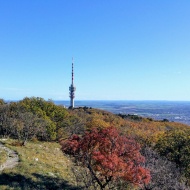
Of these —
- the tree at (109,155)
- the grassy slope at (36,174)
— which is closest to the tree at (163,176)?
the tree at (109,155)

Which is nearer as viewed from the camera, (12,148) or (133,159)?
(133,159)

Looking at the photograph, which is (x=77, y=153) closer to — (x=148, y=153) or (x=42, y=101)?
(x=148, y=153)

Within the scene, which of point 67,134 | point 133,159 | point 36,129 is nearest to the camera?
point 133,159

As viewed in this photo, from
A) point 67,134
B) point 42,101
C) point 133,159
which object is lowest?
point 67,134

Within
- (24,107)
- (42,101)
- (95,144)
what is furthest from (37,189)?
(42,101)

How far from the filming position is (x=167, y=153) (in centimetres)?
2891

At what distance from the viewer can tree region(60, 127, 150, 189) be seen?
52.6ft

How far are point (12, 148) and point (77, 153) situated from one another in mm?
12421

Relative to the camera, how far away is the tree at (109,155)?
1603 cm

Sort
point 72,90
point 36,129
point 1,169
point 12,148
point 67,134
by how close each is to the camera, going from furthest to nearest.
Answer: point 72,90
point 67,134
point 36,129
point 12,148
point 1,169

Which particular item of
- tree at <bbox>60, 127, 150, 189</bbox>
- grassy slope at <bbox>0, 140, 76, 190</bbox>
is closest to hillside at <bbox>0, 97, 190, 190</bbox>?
grassy slope at <bbox>0, 140, 76, 190</bbox>

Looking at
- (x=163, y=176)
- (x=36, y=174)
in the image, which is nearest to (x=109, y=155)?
(x=36, y=174)

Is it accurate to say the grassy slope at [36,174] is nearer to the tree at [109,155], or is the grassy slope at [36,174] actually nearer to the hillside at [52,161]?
the hillside at [52,161]

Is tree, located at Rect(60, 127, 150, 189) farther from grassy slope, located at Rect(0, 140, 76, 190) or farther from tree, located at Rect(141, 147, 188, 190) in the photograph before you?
tree, located at Rect(141, 147, 188, 190)
